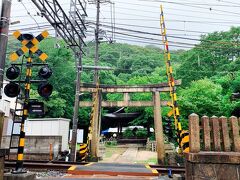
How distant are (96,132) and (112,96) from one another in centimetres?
2061

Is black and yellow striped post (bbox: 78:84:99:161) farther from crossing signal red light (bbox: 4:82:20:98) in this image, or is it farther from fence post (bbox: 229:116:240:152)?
fence post (bbox: 229:116:240:152)

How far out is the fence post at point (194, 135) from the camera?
4.33 metres

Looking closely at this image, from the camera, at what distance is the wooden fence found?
4402mm

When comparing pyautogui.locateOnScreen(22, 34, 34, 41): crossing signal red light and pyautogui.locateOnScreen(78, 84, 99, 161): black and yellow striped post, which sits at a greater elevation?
pyautogui.locateOnScreen(22, 34, 34, 41): crossing signal red light

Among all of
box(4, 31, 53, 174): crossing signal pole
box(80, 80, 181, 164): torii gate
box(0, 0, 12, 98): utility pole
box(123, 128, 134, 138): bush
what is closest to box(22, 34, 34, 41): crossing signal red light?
box(4, 31, 53, 174): crossing signal pole

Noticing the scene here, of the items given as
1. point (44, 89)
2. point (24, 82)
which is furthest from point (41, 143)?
point (44, 89)

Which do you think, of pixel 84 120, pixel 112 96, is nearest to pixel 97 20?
pixel 84 120

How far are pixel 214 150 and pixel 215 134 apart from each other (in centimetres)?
33

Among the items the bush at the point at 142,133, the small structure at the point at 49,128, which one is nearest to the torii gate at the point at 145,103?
the small structure at the point at 49,128

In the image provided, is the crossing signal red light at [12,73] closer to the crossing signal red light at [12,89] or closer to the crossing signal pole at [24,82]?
the crossing signal pole at [24,82]

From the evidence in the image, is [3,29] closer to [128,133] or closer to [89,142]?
[89,142]

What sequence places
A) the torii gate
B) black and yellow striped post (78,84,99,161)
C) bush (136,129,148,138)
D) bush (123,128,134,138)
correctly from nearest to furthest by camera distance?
black and yellow striped post (78,84,99,161)
the torii gate
bush (136,129,148,138)
bush (123,128,134,138)

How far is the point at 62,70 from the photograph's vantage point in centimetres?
3097

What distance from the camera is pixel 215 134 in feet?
14.7
